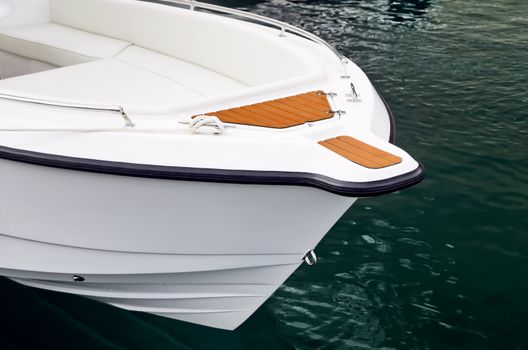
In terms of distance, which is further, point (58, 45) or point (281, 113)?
point (58, 45)

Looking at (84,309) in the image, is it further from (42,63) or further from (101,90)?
(42,63)

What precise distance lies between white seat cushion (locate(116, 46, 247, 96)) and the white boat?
34 cm

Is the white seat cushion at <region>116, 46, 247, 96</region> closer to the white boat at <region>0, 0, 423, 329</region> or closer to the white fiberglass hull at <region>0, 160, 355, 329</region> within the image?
the white boat at <region>0, 0, 423, 329</region>

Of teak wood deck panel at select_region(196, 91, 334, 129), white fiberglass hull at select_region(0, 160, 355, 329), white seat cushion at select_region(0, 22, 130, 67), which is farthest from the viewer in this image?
white seat cushion at select_region(0, 22, 130, 67)

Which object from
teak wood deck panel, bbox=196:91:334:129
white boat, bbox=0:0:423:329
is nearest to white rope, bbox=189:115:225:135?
white boat, bbox=0:0:423:329

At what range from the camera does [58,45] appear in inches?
186

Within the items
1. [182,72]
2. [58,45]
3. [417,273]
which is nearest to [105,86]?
[182,72]

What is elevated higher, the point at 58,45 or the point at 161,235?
the point at 58,45

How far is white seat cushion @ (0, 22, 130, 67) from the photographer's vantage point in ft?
15.3

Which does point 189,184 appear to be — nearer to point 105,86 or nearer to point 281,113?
point 281,113

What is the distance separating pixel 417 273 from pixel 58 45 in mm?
3035

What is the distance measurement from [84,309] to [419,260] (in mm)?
2303

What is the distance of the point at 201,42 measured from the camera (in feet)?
14.7

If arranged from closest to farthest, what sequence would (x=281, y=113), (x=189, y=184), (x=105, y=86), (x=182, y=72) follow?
1. (x=189, y=184)
2. (x=281, y=113)
3. (x=105, y=86)
4. (x=182, y=72)
